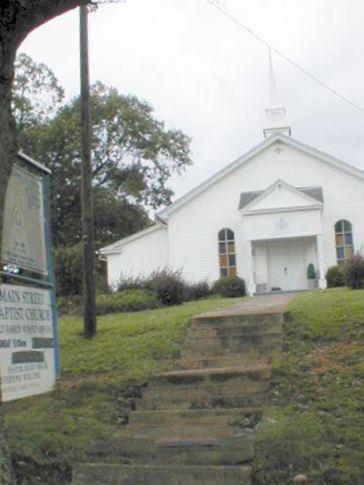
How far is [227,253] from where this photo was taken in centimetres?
3331

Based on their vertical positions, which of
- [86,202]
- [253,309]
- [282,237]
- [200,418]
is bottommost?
[200,418]

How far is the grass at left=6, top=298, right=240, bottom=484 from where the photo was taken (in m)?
7.60

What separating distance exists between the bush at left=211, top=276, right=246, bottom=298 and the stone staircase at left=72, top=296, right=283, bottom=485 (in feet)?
58.3

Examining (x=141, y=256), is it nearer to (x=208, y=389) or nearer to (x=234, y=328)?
(x=234, y=328)

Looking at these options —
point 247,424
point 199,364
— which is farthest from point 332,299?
point 247,424

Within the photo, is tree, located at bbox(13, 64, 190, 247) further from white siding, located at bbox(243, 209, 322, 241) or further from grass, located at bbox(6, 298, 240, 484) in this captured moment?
grass, located at bbox(6, 298, 240, 484)

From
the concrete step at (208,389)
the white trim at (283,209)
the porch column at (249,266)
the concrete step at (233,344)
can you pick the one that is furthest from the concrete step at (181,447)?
the white trim at (283,209)

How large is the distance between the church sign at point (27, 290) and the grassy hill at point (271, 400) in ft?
1.61

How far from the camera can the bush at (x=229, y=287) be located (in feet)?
98.8

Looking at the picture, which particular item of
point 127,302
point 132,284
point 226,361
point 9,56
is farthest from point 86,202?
point 132,284

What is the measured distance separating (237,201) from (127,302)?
1433cm

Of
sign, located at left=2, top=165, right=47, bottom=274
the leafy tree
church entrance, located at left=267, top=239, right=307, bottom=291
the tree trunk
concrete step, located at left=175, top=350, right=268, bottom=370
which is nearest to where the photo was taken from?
the leafy tree

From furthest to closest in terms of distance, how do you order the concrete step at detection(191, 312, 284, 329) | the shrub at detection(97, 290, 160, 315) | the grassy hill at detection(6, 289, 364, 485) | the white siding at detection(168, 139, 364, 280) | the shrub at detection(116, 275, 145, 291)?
the white siding at detection(168, 139, 364, 280) < the shrub at detection(116, 275, 145, 291) < the shrub at detection(97, 290, 160, 315) < the concrete step at detection(191, 312, 284, 329) < the grassy hill at detection(6, 289, 364, 485)

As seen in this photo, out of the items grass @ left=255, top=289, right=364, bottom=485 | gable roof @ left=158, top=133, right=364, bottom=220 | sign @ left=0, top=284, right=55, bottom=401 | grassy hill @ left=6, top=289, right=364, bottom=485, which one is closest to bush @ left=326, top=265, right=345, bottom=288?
gable roof @ left=158, top=133, right=364, bottom=220
